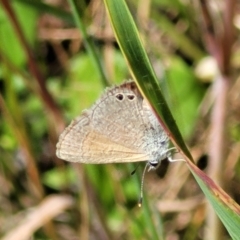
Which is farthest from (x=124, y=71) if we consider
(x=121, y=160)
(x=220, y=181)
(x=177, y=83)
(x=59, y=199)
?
(x=121, y=160)

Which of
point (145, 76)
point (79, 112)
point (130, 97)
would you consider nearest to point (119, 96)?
point (130, 97)

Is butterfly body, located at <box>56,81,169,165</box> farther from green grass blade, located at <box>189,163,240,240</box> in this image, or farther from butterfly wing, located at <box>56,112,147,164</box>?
green grass blade, located at <box>189,163,240,240</box>

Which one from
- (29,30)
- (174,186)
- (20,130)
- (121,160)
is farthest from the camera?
(29,30)

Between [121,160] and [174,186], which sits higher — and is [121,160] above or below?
above

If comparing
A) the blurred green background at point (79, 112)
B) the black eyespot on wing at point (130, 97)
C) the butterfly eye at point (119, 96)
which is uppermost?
the butterfly eye at point (119, 96)

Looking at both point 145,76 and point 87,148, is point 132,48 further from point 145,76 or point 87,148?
point 87,148

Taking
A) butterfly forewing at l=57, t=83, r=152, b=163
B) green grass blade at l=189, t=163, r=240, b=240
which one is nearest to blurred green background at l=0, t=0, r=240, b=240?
butterfly forewing at l=57, t=83, r=152, b=163

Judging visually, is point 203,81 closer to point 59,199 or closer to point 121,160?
point 59,199

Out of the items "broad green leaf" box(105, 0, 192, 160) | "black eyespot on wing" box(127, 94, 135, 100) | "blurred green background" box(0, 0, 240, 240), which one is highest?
"broad green leaf" box(105, 0, 192, 160)

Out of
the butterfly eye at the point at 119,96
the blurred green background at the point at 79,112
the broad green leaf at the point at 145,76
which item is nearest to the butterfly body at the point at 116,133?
the butterfly eye at the point at 119,96

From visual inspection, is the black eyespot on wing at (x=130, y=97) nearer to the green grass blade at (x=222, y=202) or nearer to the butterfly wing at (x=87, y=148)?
the butterfly wing at (x=87, y=148)

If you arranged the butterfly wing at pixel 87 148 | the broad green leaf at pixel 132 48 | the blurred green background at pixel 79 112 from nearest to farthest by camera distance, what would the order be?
the broad green leaf at pixel 132 48 → the butterfly wing at pixel 87 148 → the blurred green background at pixel 79 112
